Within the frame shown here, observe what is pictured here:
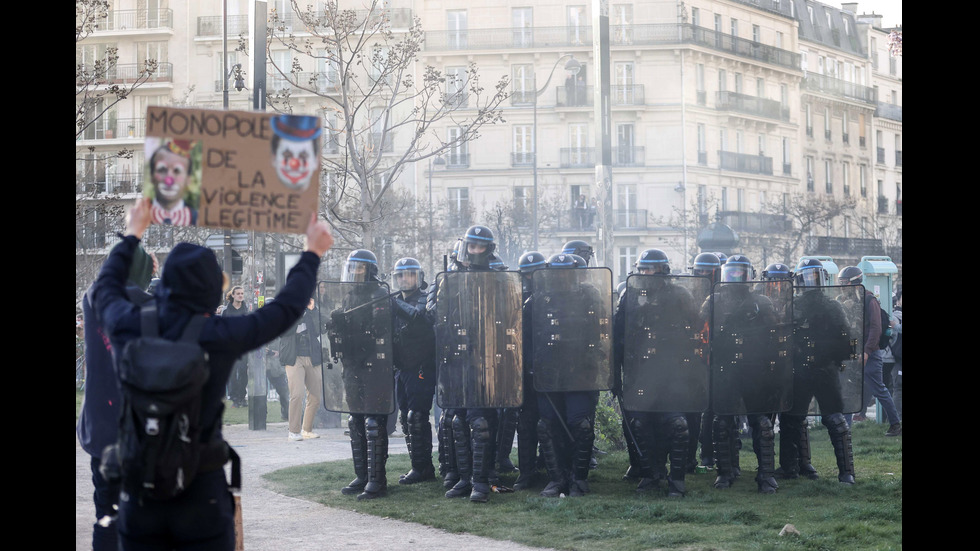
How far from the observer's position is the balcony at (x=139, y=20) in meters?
43.3

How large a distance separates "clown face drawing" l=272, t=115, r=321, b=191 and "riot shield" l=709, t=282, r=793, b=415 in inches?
195

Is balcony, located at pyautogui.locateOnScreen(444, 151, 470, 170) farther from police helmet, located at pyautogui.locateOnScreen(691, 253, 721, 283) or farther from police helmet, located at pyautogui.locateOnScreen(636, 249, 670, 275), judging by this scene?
police helmet, located at pyautogui.locateOnScreen(636, 249, 670, 275)

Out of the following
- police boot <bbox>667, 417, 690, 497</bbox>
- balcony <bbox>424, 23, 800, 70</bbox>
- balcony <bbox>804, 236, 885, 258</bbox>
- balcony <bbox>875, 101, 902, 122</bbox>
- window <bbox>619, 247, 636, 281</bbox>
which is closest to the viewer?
police boot <bbox>667, 417, 690, 497</bbox>

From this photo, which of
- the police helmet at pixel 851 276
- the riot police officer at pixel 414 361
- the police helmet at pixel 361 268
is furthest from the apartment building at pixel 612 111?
the riot police officer at pixel 414 361

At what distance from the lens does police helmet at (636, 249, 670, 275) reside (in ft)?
29.8

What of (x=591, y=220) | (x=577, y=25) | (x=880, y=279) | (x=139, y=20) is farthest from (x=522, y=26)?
(x=880, y=279)

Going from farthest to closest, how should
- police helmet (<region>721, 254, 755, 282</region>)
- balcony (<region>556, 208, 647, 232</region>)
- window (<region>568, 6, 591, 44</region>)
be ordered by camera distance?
balcony (<region>556, 208, 647, 232</region>) → window (<region>568, 6, 591, 44</region>) → police helmet (<region>721, 254, 755, 282</region>)

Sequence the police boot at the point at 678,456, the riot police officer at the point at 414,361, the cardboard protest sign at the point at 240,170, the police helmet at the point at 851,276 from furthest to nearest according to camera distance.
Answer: the police helmet at the point at 851,276, the riot police officer at the point at 414,361, the police boot at the point at 678,456, the cardboard protest sign at the point at 240,170

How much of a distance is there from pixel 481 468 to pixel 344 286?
176cm

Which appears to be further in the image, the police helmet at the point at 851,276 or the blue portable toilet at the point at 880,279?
the blue portable toilet at the point at 880,279

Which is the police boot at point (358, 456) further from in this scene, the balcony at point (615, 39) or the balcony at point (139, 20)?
the balcony at point (139, 20)

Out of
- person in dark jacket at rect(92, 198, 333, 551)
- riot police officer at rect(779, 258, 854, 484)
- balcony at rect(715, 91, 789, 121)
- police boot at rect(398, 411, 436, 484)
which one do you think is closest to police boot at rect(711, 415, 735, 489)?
riot police officer at rect(779, 258, 854, 484)

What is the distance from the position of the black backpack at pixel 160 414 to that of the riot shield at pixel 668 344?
518 cm
